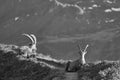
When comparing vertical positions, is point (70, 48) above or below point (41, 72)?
above

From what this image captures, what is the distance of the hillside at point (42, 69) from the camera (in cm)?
1952

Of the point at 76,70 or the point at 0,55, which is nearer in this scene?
the point at 76,70

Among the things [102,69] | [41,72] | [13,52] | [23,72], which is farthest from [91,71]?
[13,52]

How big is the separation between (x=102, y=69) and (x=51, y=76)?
3441 millimetres

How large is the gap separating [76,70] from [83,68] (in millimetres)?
1199

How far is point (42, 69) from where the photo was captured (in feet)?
80.0

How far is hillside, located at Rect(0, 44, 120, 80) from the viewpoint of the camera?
19520 millimetres

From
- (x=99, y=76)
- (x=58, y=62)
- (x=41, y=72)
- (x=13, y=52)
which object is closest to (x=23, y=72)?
(x=41, y=72)

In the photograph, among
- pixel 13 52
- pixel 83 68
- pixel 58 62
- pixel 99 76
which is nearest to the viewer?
pixel 99 76

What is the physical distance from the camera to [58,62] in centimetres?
2802

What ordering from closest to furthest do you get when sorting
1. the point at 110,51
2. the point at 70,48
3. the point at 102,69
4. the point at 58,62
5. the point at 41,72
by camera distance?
the point at 102,69, the point at 41,72, the point at 58,62, the point at 110,51, the point at 70,48

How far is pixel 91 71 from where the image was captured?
2067cm

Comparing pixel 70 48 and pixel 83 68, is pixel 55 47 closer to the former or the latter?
pixel 70 48

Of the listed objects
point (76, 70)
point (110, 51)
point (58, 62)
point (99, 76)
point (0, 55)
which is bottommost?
point (99, 76)
